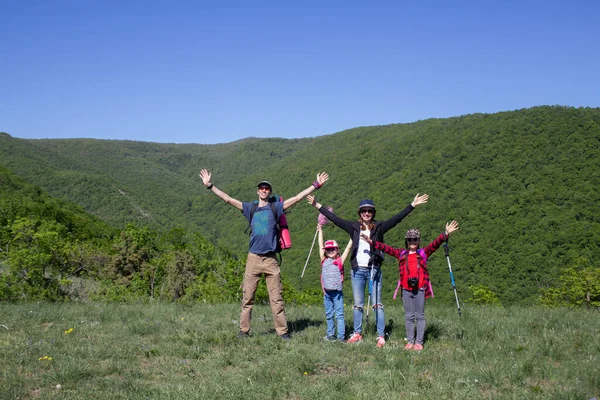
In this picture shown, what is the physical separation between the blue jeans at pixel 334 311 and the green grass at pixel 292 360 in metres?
0.29

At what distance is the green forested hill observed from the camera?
59594mm

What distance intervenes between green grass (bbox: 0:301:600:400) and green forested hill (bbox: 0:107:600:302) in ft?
137

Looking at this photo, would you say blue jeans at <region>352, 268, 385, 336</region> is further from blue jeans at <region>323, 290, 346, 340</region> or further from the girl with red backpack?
the girl with red backpack

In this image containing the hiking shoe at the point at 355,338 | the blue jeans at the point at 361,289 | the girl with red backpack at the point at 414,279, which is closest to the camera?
the girl with red backpack at the point at 414,279

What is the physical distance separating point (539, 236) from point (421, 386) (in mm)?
66886

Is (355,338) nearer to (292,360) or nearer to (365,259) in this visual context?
(365,259)

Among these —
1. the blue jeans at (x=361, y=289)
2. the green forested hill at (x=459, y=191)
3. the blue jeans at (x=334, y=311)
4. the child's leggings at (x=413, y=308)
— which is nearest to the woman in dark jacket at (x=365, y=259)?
the blue jeans at (x=361, y=289)

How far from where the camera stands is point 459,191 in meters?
90.8

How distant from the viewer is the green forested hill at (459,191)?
59.6m

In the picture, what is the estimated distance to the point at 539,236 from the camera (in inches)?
2514

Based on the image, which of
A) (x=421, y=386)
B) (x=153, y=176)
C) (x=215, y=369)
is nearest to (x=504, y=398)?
(x=421, y=386)

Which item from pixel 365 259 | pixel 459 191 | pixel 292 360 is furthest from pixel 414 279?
pixel 459 191

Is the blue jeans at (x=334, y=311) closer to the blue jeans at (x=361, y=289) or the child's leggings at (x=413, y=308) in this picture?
→ the blue jeans at (x=361, y=289)

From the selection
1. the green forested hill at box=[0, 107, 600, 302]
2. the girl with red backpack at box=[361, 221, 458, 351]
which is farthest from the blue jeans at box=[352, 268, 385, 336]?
the green forested hill at box=[0, 107, 600, 302]
